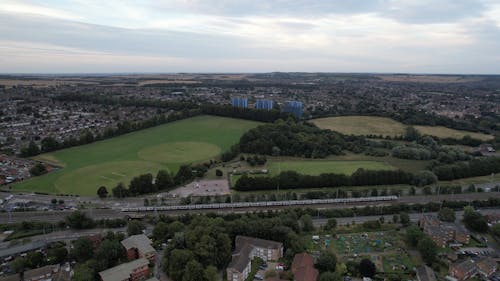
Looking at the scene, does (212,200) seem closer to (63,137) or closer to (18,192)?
(18,192)

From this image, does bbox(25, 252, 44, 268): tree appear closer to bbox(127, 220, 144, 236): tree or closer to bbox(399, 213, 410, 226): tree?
bbox(127, 220, 144, 236): tree

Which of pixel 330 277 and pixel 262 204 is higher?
pixel 330 277

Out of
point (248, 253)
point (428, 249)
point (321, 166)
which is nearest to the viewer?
point (248, 253)

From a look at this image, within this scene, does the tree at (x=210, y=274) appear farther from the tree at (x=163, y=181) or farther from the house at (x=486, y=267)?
the house at (x=486, y=267)

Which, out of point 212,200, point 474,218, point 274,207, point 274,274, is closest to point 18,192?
point 212,200

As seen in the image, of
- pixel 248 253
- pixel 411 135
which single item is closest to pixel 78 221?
pixel 248 253

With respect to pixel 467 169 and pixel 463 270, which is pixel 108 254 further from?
pixel 467 169
